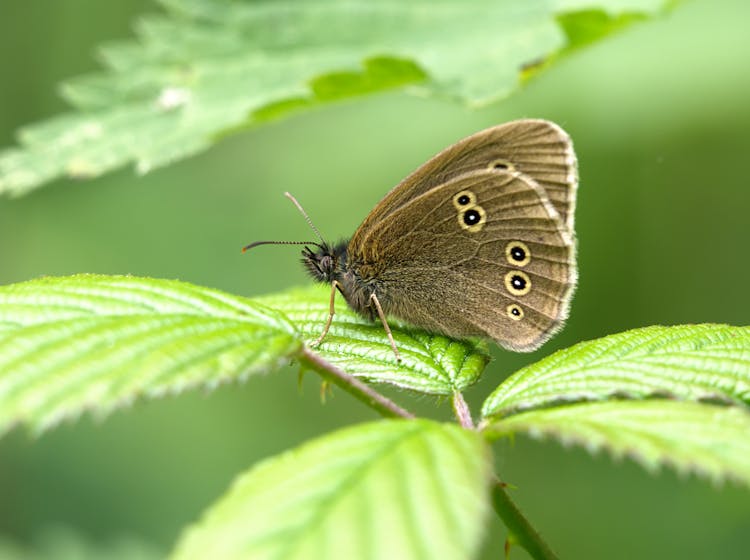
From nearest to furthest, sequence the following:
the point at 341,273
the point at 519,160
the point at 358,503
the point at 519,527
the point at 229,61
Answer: the point at 358,503 → the point at 519,527 → the point at 519,160 → the point at 341,273 → the point at 229,61

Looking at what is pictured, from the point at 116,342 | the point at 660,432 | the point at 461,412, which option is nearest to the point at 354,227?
the point at 461,412

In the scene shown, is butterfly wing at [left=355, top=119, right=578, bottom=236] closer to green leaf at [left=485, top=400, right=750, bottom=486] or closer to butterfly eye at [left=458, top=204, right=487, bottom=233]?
butterfly eye at [left=458, top=204, right=487, bottom=233]

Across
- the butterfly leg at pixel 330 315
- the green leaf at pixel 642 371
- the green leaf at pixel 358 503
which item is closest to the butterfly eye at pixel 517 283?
the butterfly leg at pixel 330 315

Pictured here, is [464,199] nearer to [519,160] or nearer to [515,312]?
[519,160]

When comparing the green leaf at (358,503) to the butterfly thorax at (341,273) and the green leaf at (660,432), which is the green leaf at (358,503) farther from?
the butterfly thorax at (341,273)

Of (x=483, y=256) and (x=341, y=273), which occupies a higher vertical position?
(x=341, y=273)

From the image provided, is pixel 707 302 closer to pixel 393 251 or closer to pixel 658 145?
pixel 658 145

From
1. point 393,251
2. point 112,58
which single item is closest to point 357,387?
point 393,251
